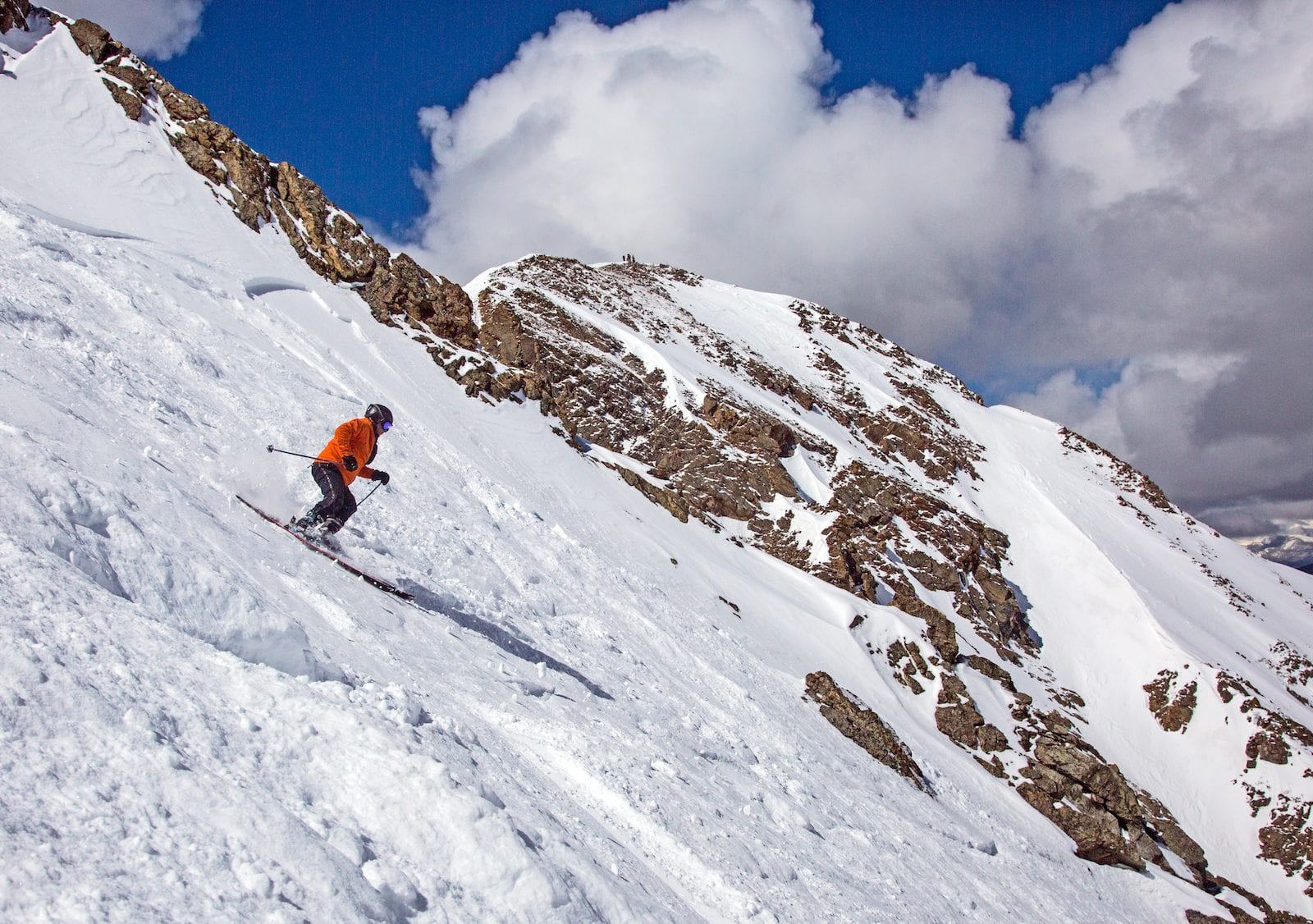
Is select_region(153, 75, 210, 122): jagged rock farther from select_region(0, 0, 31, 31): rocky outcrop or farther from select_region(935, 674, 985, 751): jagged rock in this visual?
select_region(935, 674, 985, 751): jagged rock

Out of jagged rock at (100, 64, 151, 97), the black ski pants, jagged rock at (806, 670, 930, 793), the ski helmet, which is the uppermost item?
jagged rock at (100, 64, 151, 97)

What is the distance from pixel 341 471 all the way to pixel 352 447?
0.32 meters

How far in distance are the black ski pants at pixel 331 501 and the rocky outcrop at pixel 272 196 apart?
16.8 m

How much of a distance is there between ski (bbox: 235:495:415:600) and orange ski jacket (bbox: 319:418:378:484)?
36.1 inches

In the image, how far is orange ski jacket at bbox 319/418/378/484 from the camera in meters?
8.96

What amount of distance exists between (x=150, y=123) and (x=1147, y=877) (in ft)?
130

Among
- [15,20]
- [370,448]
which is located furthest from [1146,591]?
[15,20]

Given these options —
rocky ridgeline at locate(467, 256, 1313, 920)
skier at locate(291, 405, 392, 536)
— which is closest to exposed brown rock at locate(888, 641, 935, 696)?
rocky ridgeline at locate(467, 256, 1313, 920)

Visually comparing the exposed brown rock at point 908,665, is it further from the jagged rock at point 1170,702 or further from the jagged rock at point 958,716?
the jagged rock at point 1170,702

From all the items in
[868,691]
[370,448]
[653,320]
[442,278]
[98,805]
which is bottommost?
[98,805]

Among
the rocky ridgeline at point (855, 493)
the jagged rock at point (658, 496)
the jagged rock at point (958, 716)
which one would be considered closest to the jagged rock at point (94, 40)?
the rocky ridgeline at point (855, 493)

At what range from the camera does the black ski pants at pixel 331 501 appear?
8.65 meters

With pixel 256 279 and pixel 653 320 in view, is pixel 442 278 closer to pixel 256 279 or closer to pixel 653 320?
pixel 256 279

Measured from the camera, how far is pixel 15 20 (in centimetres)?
2320
